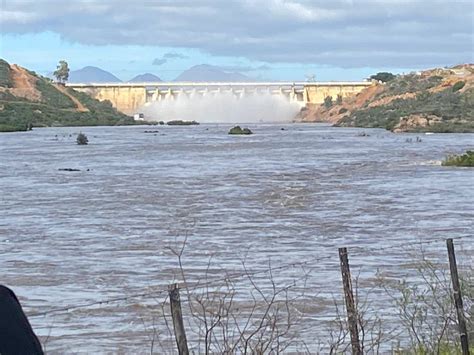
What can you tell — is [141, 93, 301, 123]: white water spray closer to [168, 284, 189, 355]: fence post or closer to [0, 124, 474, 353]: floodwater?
[0, 124, 474, 353]: floodwater

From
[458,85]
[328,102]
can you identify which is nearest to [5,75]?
[328,102]

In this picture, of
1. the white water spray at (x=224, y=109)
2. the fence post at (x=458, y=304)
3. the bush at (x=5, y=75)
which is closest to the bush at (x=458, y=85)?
the bush at (x=5, y=75)

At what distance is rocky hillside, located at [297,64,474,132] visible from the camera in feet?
297

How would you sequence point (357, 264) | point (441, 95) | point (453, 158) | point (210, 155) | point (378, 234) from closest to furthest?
1. point (357, 264)
2. point (378, 234)
3. point (453, 158)
4. point (210, 155)
5. point (441, 95)

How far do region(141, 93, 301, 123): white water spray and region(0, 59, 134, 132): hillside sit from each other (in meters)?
10.5

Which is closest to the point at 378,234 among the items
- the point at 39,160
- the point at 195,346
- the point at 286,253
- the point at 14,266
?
the point at 286,253

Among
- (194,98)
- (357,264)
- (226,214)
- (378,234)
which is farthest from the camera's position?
(194,98)

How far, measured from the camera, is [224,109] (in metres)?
183

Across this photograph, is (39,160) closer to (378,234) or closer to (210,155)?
(210,155)

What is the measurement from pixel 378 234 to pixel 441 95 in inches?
3491

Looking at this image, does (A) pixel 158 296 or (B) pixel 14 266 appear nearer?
(A) pixel 158 296

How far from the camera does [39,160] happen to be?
162 feet

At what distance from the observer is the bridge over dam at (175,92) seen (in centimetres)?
18150

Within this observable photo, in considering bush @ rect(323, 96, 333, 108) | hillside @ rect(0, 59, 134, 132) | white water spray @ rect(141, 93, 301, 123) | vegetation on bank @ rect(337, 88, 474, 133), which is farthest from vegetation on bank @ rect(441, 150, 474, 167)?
white water spray @ rect(141, 93, 301, 123)
